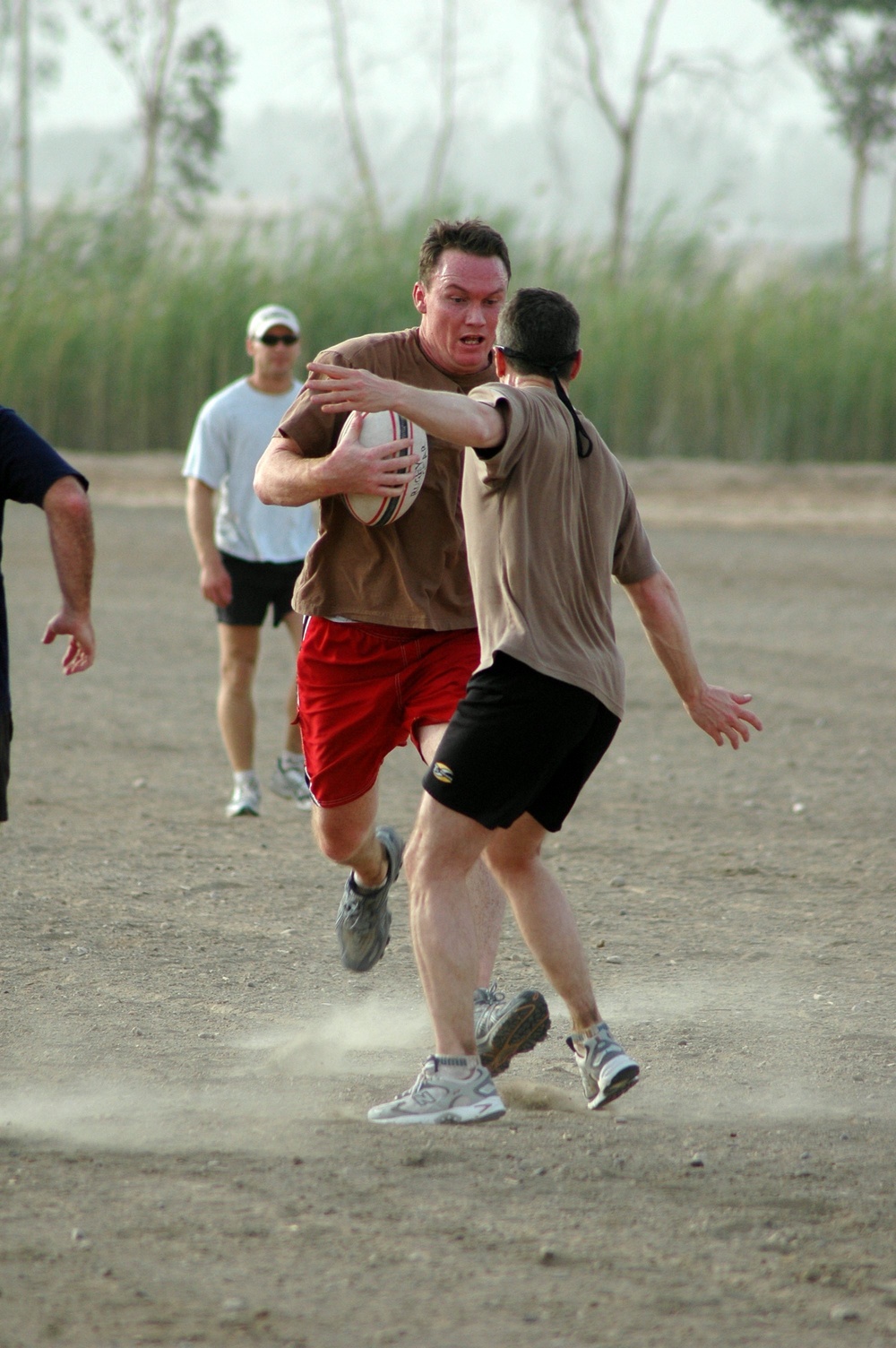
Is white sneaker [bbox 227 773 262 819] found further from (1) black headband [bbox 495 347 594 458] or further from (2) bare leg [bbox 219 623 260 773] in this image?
(1) black headband [bbox 495 347 594 458]

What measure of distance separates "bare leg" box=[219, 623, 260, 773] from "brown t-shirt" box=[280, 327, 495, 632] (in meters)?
3.06

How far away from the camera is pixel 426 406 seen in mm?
3705

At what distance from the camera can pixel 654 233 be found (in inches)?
1040

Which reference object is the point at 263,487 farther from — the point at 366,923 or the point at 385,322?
the point at 385,322

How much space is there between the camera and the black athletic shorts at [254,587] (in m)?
7.70

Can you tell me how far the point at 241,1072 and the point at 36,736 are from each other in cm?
527

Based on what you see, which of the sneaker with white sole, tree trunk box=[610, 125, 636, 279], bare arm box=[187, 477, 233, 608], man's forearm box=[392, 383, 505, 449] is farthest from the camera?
tree trunk box=[610, 125, 636, 279]

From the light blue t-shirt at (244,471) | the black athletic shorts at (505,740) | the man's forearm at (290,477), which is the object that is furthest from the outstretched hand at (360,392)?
the light blue t-shirt at (244,471)

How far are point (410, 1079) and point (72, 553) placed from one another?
1629 millimetres

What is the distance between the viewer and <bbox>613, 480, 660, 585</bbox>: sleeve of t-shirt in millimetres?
4246

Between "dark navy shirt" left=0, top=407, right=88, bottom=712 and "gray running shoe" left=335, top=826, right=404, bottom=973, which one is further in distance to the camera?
"gray running shoe" left=335, top=826, right=404, bottom=973

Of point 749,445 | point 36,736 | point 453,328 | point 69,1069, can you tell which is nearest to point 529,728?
point 453,328

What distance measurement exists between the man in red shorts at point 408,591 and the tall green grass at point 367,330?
61.6 ft

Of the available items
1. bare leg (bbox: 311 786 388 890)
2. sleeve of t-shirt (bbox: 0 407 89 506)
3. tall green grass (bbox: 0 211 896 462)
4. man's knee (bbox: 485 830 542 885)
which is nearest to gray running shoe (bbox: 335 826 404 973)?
bare leg (bbox: 311 786 388 890)
